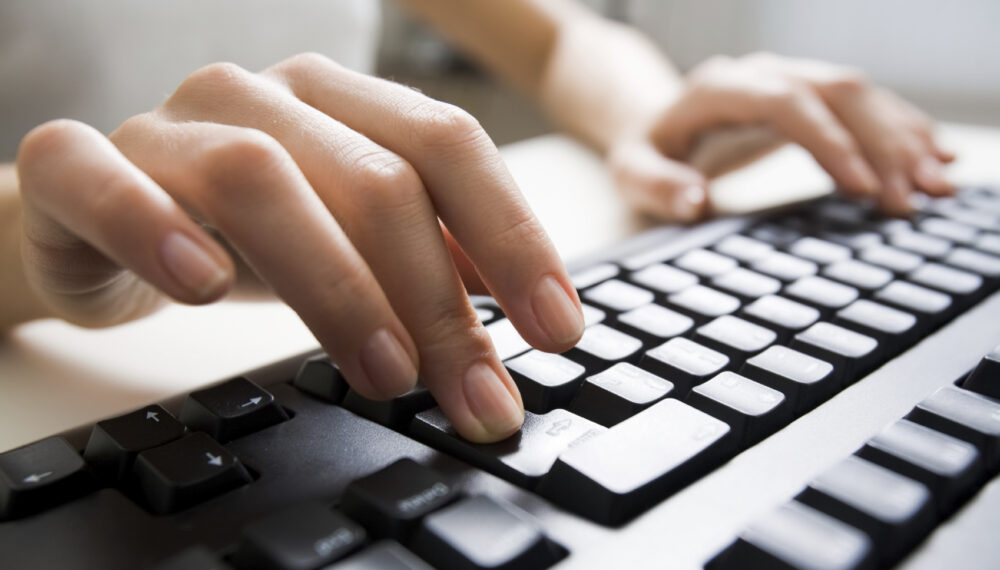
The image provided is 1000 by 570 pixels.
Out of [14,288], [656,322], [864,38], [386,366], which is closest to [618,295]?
[656,322]

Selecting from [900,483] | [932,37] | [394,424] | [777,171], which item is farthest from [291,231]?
[932,37]

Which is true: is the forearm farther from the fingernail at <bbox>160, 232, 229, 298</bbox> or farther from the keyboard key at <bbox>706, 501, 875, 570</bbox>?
the keyboard key at <bbox>706, 501, 875, 570</bbox>

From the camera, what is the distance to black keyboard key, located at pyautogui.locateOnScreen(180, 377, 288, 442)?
0.81 ft

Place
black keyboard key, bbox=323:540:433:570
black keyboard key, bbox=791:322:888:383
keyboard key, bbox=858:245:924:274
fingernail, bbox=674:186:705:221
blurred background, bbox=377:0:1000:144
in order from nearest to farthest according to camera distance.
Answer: black keyboard key, bbox=323:540:433:570 → black keyboard key, bbox=791:322:888:383 → keyboard key, bbox=858:245:924:274 → fingernail, bbox=674:186:705:221 → blurred background, bbox=377:0:1000:144

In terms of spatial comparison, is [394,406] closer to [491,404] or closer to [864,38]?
[491,404]

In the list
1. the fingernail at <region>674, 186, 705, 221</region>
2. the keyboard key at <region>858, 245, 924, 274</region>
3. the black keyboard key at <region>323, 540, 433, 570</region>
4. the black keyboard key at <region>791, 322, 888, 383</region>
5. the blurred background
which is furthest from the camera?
the blurred background

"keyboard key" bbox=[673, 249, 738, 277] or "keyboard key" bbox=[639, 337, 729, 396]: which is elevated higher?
"keyboard key" bbox=[639, 337, 729, 396]

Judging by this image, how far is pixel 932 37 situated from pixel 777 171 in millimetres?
535

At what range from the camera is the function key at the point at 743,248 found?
1.34 feet

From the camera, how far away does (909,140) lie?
23.9 inches

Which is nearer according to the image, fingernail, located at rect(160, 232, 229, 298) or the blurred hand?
fingernail, located at rect(160, 232, 229, 298)

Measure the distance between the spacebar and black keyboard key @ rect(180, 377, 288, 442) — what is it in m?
0.18

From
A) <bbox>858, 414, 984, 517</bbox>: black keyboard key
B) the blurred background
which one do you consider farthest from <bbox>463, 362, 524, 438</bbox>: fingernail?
the blurred background

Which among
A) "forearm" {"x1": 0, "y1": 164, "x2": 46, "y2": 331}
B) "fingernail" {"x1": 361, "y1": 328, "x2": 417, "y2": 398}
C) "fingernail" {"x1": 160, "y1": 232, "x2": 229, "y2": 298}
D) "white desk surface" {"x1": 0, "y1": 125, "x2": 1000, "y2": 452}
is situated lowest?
"white desk surface" {"x1": 0, "y1": 125, "x2": 1000, "y2": 452}
